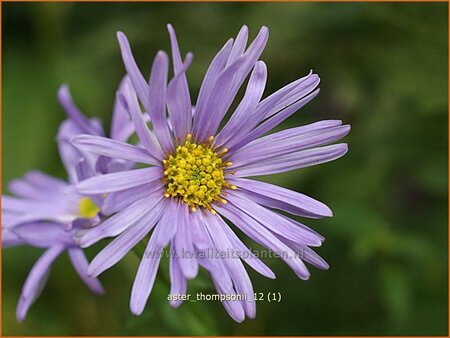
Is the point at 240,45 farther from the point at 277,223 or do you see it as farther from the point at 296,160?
the point at 277,223

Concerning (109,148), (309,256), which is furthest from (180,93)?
(309,256)

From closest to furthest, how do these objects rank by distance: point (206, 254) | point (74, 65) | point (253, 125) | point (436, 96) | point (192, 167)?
point (206, 254) → point (253, 125) → point (192, 167) → point (436, 96) → point (74, 65)

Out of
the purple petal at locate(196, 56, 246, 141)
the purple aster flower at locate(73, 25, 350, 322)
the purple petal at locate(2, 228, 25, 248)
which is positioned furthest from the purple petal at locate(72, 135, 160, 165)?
the purple petal at locate(2, 228, 25, 248)

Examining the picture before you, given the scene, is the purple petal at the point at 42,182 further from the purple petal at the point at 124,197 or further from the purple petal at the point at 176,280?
the purple petal at the point at 176,280

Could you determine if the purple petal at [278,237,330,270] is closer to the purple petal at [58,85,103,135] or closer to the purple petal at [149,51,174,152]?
the purple petal at [149,51,174,152]

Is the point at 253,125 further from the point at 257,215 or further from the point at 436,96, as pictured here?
the point at 436,96

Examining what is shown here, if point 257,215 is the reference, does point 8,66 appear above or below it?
above

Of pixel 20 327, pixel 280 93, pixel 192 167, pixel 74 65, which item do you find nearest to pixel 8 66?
pixel 74 65
